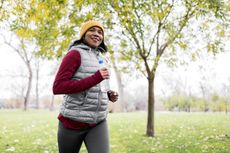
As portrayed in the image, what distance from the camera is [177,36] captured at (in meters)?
8.60

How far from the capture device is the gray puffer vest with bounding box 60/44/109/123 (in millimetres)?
2775

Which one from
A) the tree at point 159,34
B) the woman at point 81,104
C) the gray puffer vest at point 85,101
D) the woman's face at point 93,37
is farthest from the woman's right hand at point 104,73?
the tree at point 159,34

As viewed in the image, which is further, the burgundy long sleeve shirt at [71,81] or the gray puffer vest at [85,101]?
the gray puffer vest at [85,101]

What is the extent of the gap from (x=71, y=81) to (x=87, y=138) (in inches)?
22.9

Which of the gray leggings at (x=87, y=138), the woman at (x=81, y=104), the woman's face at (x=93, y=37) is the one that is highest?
the woman's face at (x=93, y=37)

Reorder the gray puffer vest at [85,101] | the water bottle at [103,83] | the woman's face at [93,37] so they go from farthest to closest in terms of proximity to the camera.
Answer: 1. the woman's face at [93,37]
2. the water bottle at [103,83]
3. the gray puffer vest at [85,101]

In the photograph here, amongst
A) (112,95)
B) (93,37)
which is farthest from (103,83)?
(93,37)

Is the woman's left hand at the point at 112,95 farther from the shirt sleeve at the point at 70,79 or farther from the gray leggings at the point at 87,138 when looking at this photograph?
the shirt sleeve at the point at 70,79

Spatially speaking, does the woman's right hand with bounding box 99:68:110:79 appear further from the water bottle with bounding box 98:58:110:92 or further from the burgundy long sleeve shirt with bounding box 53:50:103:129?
the water bottle with bounding box 98:58:110:92

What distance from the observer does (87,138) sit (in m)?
2.87

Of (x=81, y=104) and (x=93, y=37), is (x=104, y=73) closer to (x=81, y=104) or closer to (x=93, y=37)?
(x=81, y=104)

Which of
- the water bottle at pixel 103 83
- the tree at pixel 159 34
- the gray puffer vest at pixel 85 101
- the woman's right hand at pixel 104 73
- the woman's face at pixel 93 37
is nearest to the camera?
the woman's right hand at pixel 104 73

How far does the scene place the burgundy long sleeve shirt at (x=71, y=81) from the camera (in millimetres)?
2621

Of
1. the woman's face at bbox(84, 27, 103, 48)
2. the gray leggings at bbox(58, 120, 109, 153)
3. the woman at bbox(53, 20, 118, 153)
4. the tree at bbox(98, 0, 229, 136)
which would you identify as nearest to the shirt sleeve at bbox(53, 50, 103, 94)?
the woman at bbox(53, 20, 118, 153)
